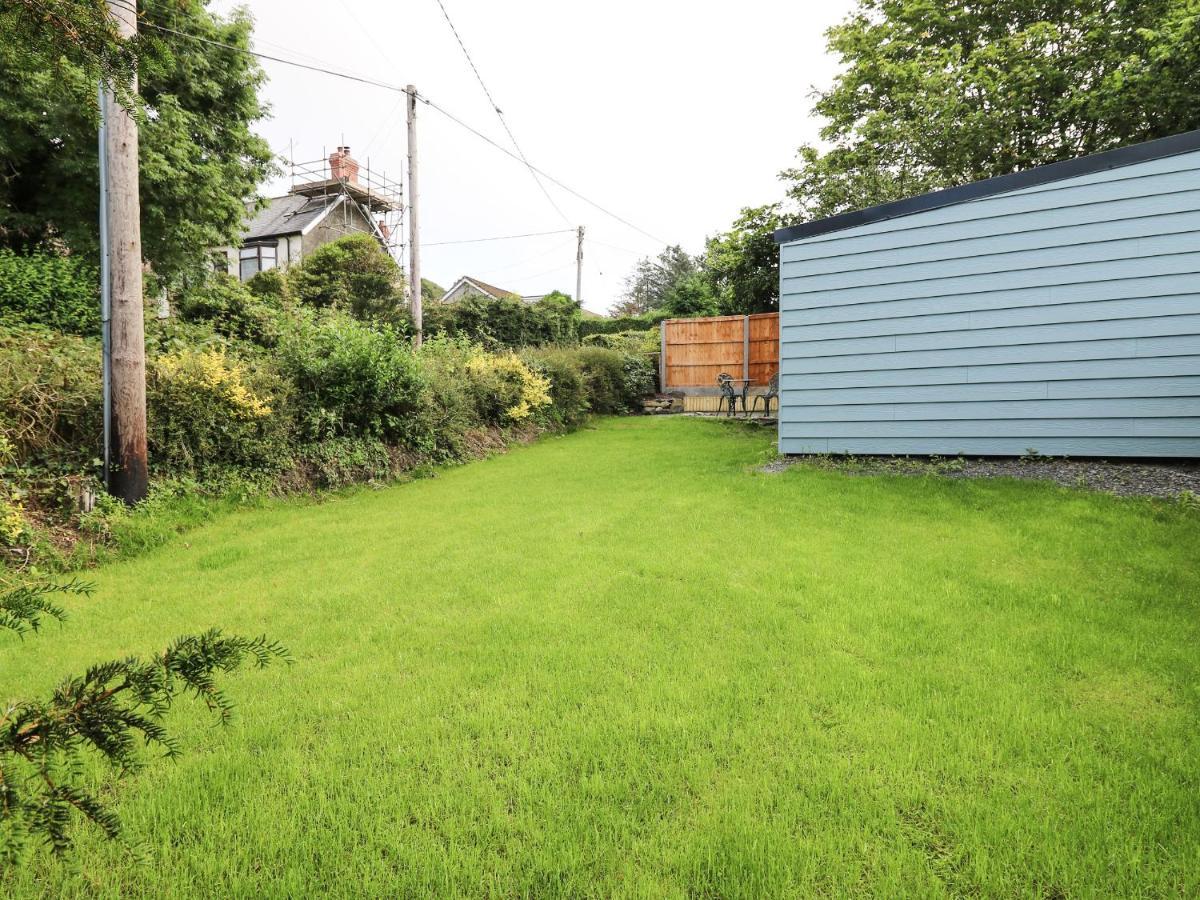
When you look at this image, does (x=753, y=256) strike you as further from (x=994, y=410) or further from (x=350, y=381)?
(x=350, y=381)

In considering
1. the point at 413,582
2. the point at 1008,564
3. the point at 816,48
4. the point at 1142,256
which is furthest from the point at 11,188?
the point at 816,48

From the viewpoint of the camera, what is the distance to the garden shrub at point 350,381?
238 inches

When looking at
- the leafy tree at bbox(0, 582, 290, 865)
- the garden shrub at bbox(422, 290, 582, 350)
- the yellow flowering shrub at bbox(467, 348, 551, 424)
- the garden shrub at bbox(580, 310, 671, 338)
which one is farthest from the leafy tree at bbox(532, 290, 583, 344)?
the leafy tree at bbox(0, 582, 290, 865)

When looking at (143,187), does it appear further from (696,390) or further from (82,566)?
(696,390)

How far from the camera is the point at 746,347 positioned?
12.7 m

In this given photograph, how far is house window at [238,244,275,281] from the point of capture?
21.8m

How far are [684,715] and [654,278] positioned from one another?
40833mm

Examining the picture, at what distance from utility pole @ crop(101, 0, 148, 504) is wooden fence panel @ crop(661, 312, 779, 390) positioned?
10668mm

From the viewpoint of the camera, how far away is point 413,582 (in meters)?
3.40

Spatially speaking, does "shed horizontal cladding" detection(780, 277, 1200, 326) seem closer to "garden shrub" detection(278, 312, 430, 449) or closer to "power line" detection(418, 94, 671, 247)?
"garden shrub" detection(278, 312, 430, 449)

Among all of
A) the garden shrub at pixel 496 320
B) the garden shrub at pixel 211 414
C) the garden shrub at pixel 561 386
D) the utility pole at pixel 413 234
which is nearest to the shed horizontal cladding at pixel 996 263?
the garden shrub at pixel 561 386

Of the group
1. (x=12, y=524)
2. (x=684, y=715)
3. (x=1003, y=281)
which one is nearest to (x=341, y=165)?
(x=12, y=524)

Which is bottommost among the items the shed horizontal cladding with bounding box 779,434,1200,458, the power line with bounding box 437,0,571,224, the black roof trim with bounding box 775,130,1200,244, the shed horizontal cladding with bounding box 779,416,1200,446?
the shed horizontal cladding with bounding box 779,434,1200,458

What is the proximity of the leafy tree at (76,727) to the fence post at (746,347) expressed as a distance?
12451mm
